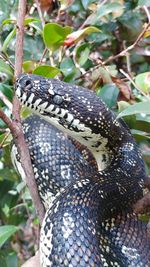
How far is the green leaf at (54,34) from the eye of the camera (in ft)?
5.77

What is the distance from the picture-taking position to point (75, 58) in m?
2.04

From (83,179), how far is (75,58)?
600 millimetres

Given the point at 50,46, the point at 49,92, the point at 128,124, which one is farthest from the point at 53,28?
the point at 128,124

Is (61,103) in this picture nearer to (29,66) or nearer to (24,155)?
(24,155)

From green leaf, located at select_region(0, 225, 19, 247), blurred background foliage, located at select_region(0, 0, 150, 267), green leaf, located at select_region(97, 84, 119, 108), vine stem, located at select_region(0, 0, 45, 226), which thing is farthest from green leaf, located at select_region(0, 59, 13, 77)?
green leaf, located at select_region(0, 225, 19, 247)

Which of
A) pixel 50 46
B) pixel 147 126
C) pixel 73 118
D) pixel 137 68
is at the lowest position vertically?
pixel 137 68

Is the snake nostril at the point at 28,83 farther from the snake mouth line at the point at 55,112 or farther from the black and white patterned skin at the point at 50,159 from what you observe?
the black and white patterned skin at the point at 50,159

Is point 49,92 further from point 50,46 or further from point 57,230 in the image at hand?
point 57,230

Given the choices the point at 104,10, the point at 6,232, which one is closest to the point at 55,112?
the point at 6,232

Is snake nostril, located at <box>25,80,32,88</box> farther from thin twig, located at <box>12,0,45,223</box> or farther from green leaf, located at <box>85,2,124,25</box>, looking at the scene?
green leaf, located at <box>85,2,124,25</box>

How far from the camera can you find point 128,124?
1857 mm

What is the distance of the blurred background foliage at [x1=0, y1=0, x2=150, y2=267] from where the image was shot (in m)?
1.81

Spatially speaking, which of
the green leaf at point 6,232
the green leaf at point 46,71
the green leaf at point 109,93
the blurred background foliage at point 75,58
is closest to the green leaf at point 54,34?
the blurred background foliage at point 75,58

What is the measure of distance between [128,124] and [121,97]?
22 cm
